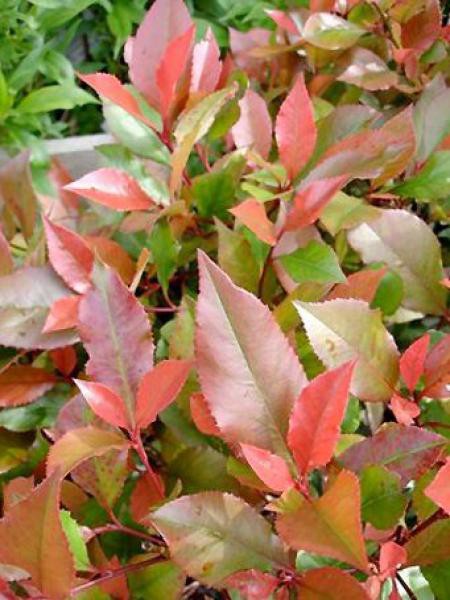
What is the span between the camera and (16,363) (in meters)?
0.76

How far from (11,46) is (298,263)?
95cm

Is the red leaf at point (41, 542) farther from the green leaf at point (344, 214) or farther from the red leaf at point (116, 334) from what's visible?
the green leaf at point (344, 214)

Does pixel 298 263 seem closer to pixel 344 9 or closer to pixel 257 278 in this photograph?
pixel 257 278

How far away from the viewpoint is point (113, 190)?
2.27ft

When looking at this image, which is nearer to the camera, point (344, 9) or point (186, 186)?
point (186, 186)

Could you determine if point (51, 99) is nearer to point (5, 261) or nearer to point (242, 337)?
point (5, 261)

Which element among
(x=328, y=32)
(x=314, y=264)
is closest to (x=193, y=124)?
(x=314, y=264)

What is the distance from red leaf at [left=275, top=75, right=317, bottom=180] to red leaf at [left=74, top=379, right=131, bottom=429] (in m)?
0.28

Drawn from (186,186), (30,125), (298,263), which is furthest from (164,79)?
(30,125)

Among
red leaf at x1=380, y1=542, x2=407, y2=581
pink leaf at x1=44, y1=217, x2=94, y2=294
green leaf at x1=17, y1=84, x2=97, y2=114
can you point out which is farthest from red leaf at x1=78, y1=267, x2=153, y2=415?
green leaf at x1=17, y1=84, x2=97, y2=114

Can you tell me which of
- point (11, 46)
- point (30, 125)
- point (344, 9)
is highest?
point (344, 9)

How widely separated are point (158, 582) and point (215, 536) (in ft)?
0.33

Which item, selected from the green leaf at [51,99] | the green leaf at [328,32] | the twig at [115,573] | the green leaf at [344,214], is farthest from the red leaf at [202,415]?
the green leaf at [51,99]

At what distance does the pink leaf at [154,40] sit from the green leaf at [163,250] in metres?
0.13
